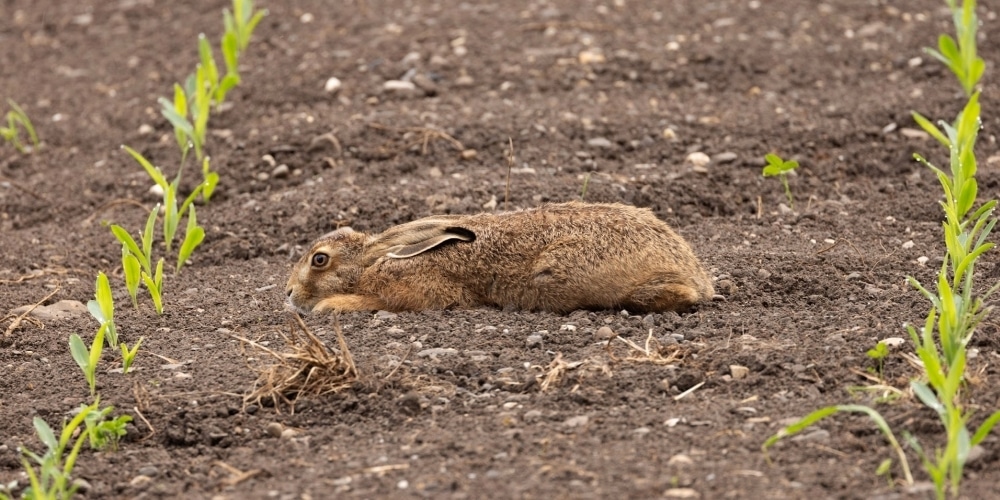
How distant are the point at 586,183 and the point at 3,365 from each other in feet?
12.2

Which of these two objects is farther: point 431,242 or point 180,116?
point 180,116

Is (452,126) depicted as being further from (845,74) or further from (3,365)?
(3,365)

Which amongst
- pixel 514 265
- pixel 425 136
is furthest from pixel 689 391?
pixel 425 136

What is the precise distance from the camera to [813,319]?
6246 mm

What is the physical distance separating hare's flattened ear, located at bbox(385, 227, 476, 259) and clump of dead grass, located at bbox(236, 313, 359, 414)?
133 cm

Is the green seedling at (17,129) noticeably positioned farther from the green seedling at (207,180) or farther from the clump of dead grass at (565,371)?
the clump of dead grass at (565,371)

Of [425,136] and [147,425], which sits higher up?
[147,425]

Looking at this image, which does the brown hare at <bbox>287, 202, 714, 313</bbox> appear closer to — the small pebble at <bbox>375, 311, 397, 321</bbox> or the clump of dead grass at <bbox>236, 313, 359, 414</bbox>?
the small pebble at <bbox>375, 311, 397, 321</bbox>

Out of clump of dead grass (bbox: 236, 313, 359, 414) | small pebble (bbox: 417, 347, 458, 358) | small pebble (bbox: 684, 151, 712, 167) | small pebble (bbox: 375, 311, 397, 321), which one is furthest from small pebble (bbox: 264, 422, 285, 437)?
small pebble (bbox: 684, 151, 712, 167)

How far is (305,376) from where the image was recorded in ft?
18.4

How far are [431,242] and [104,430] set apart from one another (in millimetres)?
2207

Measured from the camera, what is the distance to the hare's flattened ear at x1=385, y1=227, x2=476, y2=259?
6848 mm

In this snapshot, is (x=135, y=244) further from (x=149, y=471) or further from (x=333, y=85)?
(x=333, y=85)

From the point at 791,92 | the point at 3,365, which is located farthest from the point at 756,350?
the point at 791,92
